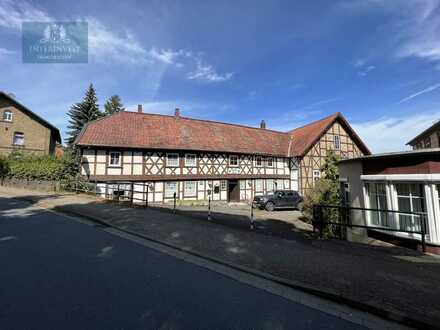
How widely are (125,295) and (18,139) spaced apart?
31.0m

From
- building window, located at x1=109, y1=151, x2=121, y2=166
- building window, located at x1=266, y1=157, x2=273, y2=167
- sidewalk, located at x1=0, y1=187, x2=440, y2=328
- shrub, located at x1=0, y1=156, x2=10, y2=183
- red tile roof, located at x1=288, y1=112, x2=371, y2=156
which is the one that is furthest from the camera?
building window, located at x1=266, y1=157, x2=273, y2=167

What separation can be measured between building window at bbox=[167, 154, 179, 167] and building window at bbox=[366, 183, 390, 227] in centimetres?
1398

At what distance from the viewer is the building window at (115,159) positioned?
1620cm

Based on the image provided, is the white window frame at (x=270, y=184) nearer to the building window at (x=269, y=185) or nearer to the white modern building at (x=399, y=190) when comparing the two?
the building window at (x=269, y=185)

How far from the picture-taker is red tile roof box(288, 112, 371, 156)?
22.3 meters

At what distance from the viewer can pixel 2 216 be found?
784cm

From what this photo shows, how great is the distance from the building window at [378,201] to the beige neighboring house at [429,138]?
20.1 meters

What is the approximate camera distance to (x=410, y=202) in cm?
685

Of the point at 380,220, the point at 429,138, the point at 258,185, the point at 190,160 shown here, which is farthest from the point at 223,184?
the point at 429,138

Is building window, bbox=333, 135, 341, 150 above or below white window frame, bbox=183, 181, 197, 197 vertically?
above

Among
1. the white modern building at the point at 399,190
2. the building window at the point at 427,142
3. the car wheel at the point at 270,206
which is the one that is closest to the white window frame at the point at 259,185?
the car wheel at the point at 270,206

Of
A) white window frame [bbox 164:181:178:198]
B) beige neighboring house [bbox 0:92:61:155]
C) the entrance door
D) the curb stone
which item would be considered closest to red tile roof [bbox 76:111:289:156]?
white window frame [bbox 164:181:178:198]

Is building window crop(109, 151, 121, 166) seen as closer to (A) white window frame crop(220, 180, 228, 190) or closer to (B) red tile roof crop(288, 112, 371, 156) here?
(A) white window frame crop(220, 180, 228, 190)

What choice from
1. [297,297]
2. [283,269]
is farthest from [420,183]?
[297,297]
